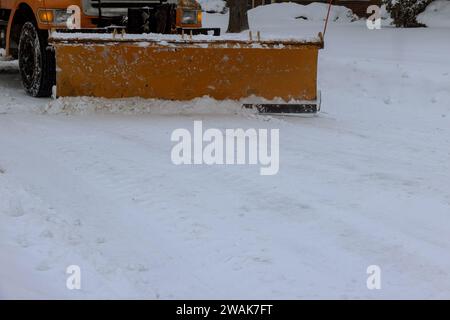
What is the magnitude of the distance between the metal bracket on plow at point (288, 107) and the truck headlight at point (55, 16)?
223 cm

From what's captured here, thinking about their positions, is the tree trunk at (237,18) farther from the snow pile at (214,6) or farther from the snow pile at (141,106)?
the snow pile at (214,6)

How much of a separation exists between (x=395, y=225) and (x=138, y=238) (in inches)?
56.3

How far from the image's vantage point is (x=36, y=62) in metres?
8.12

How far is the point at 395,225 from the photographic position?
13.1 ft

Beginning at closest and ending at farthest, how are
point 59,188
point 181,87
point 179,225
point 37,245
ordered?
point 37,245
point 179,225
point 59,188
point 181,87

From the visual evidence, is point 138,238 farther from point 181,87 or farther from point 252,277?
point 181,87

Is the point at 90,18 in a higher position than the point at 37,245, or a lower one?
higher

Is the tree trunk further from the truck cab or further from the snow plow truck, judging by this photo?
the snow plow truck

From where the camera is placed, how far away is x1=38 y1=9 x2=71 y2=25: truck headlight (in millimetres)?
7719

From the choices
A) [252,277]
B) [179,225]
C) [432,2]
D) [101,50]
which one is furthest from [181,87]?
[432,2]

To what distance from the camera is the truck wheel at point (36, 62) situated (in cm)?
798

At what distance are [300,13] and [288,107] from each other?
14.8 metres

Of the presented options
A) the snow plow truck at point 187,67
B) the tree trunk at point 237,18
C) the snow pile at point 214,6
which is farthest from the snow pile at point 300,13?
the snow plow truck at point 187,67

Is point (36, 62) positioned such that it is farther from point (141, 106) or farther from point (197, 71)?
point (197, 71)
